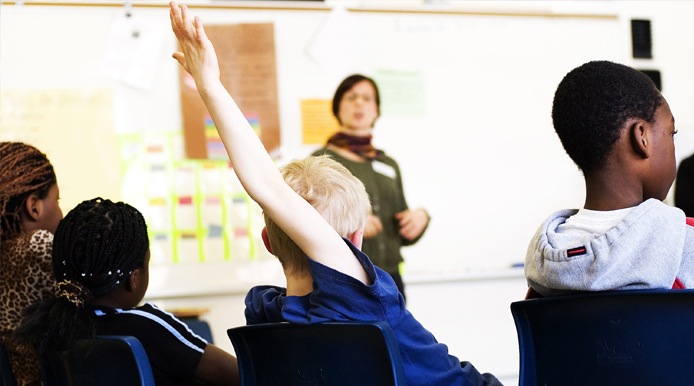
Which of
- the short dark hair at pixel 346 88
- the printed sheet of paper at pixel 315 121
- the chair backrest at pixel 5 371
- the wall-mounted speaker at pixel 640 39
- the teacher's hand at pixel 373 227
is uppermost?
the wall-mounted speaker at pixel 640 39

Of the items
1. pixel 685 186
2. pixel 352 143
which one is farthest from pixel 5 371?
pixel 685 186

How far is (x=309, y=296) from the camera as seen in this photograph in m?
1.61

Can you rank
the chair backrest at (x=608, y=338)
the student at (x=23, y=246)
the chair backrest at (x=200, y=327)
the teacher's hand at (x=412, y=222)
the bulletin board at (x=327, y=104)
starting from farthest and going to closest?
1. the teacher's hand at (x=412, y=222)
2. the bulletin board at (x=327, y=104)
3. the chair backrest at (x=200, y=327)
4. the student at (x=23, y=246)
5. the chair backrest at (x=608, y=338)

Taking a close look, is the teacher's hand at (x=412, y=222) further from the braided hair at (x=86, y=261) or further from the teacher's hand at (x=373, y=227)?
the braided hair at (x=86, y=261)

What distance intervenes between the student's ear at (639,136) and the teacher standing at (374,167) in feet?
7.99

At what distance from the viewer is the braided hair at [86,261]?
1.87 meters

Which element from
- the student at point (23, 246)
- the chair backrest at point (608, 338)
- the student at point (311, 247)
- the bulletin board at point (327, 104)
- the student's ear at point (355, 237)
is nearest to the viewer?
the chair backrest at point (608, 338)

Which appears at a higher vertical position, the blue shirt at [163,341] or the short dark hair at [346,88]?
the short dark hair at [346,88]

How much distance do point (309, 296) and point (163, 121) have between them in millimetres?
2494

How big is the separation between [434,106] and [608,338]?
288 cm

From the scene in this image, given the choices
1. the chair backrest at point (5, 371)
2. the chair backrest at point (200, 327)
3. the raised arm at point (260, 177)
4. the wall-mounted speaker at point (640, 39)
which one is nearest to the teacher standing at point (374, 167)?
the chair backrest at point (200, 327)

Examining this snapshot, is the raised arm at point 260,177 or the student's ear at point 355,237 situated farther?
the student's ear at point 355,237

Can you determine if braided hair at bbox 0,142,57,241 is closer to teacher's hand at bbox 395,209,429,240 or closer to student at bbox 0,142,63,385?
student at bbox 0,142,63,385

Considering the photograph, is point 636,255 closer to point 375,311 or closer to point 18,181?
point 375,311
